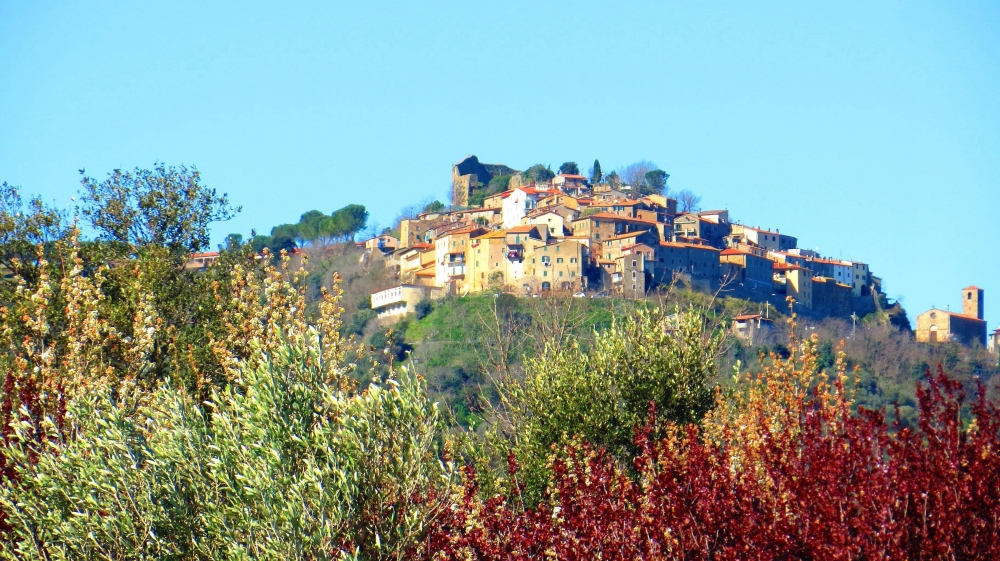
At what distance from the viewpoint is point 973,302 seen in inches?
4582

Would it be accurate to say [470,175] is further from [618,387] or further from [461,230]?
[618,387]

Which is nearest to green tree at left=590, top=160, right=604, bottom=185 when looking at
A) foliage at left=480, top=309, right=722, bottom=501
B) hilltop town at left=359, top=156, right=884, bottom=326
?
hilltop town at left=359, top=156, right=884, bottom=326

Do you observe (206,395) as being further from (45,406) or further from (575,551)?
(575,551)

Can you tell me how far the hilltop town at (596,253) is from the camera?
320 feet

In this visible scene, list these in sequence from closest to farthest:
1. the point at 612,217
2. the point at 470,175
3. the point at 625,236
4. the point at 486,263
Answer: the point at 486,263 < the point at 625,236 < the point at 612,217 < the point at 470,175

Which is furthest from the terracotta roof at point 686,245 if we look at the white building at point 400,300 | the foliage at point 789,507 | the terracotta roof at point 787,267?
the foliage at point 789,507

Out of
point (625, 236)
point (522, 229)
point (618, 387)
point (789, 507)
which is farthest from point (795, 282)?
point (789, 507)

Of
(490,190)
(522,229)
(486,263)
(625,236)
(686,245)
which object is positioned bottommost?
Result: (486,263)

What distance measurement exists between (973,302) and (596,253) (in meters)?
37.2

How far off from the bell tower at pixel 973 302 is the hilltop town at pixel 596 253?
775 centimetres

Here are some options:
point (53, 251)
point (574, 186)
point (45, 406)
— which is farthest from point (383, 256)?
point (45, 406)

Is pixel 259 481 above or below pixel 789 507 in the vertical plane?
above

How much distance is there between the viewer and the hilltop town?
97.7 metres

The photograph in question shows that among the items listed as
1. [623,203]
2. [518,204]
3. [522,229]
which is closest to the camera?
[522,229]
